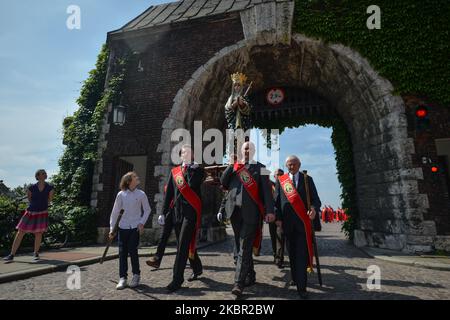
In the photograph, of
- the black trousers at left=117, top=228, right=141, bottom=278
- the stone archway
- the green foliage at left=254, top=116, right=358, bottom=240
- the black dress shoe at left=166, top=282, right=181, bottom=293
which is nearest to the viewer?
the black dress shoe at left=166, top=282, right=181, bottom=293

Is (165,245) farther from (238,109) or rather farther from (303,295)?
(238,109)

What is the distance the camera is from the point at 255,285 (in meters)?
3.69

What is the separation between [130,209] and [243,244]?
5.45 ft

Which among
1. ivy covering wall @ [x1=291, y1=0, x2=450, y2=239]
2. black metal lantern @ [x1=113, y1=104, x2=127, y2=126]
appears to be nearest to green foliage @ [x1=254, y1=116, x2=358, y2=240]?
ivy covering wall @ [x1=291, y1=0, x2=450, y2=239]

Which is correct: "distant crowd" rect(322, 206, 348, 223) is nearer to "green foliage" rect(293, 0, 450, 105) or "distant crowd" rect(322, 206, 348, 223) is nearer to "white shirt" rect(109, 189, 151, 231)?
"green foliage" rect(293, 0, 450, 105)

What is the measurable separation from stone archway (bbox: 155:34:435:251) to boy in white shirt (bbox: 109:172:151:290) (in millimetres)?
4154

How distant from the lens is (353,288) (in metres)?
3.51

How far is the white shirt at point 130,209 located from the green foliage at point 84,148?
513 cm

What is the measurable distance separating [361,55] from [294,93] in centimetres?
292

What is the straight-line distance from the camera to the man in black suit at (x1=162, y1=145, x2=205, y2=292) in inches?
136

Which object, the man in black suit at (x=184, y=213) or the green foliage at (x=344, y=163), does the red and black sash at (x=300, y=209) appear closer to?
the man in black suit at (x=184, y=213)

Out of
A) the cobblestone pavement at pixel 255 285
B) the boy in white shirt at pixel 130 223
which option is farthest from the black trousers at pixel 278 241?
the boy in white shirt at pixel 130 223
